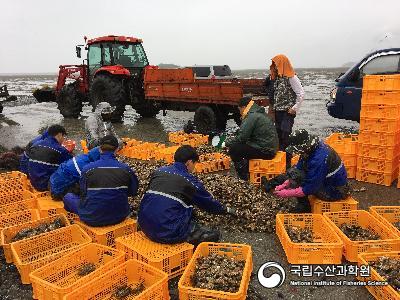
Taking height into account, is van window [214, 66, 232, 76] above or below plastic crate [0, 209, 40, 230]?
above

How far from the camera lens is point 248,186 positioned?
19.7 ft

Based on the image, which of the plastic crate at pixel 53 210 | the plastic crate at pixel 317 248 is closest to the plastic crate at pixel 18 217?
the plastic crate at pixel 53 210

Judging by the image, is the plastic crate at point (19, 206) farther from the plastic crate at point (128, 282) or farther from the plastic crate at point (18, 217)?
the plastic crate at point (128, 282)

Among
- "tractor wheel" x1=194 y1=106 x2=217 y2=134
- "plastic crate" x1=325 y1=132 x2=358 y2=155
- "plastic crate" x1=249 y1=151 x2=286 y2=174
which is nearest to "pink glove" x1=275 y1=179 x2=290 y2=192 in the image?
"plastic crate" x1=249 y1=151 x2=286 y2=174

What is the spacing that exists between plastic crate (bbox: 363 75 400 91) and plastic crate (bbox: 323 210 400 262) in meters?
2.68

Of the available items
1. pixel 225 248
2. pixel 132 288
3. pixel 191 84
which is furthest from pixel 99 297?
pixel 191 84

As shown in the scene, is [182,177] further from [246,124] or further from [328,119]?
[328,119]

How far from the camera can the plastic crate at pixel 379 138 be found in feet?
20.7

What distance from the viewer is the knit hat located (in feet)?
15.8

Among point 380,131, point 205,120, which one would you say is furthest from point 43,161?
point 205,120

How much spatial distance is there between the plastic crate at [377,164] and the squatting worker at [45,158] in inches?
209

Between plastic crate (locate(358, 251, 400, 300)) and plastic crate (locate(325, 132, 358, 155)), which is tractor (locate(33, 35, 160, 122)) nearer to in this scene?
plastic crate (locate(325, 132, 358, 155))

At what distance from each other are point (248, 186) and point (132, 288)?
298 centimetres
